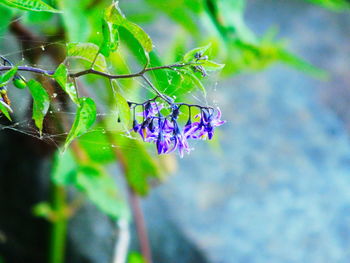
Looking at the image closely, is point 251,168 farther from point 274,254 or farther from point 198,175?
point 274,254

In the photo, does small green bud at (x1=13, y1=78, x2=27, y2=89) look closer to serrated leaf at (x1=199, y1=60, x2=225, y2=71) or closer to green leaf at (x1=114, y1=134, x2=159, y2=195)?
serrated leaf at (x1=199, y1=60, x2=225, y2=71)

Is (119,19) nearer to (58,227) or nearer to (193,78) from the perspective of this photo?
(193,78)

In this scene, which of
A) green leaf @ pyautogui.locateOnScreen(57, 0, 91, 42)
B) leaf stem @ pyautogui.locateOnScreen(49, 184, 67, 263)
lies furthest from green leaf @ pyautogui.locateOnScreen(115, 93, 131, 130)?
leaf stem @ pyautogui.locateOnScreen(49, 184, 67, 263)

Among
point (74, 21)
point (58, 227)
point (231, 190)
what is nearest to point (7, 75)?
point (74, 21)

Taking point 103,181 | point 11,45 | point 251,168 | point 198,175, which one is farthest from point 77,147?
point 251,168

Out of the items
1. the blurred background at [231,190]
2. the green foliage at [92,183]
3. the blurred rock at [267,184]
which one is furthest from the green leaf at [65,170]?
the blurred rock at [267,184]

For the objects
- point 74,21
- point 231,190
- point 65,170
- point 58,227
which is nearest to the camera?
point 74,21
